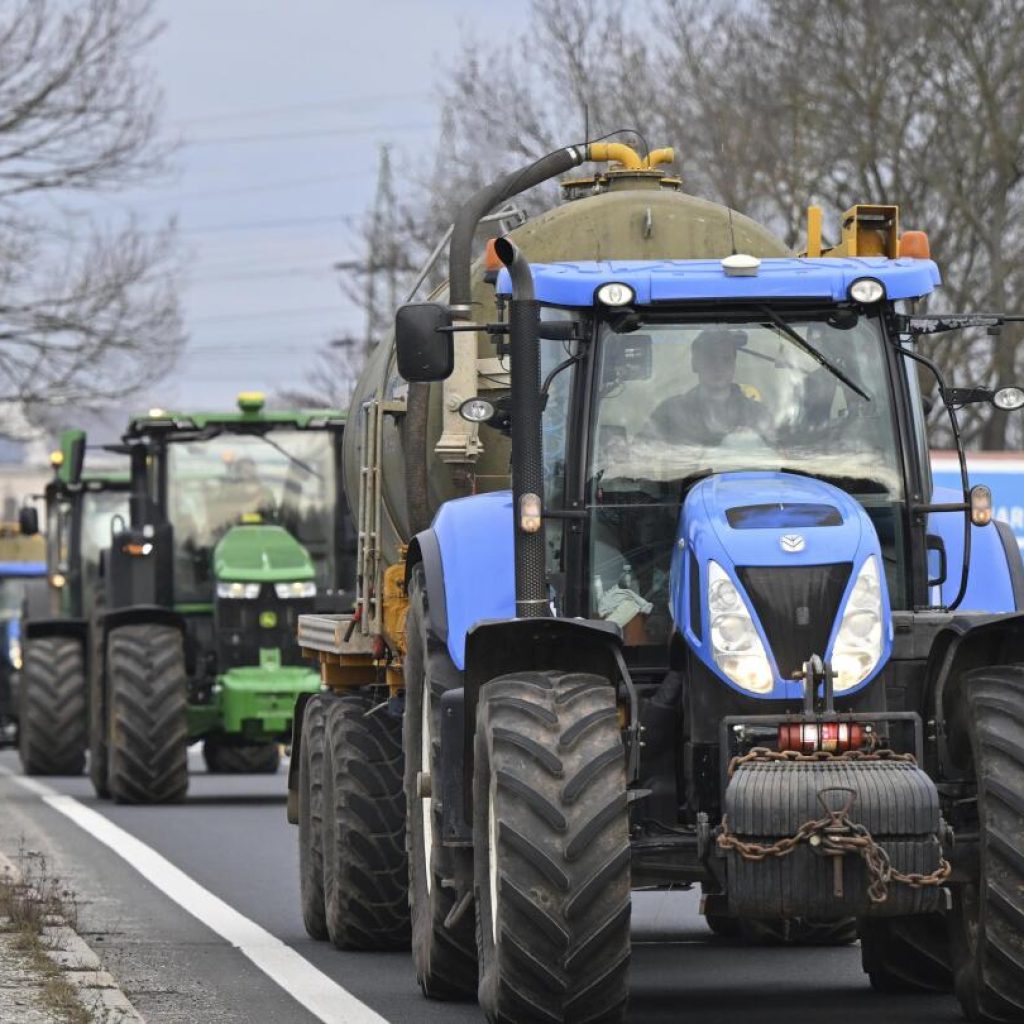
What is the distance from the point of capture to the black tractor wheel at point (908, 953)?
10867 millimetres

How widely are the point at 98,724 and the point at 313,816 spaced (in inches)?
444

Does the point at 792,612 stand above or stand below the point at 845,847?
above

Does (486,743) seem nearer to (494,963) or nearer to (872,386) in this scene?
(494,963)

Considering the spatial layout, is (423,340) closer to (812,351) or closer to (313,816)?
(812,351)

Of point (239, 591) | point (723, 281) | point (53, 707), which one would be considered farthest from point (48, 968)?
point (53, 707)

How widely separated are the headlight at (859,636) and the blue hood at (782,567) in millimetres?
21

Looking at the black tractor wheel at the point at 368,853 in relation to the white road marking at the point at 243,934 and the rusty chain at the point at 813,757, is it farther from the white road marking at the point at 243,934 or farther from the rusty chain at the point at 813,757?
the rusty chain at the point at 813,757

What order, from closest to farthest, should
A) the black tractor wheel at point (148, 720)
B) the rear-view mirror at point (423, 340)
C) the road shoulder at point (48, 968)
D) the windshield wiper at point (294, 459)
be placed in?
the rear-view mirror at point (423, 340), the road shoulder at point (48, 968), the black tractor wheel at point (148, 720), the windshield wiper at point (294, 459)

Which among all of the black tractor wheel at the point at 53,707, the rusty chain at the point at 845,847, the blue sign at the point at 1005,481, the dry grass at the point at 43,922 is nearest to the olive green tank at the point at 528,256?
the dry grass at the point at 43,922

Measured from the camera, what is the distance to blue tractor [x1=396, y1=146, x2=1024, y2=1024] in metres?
9.04

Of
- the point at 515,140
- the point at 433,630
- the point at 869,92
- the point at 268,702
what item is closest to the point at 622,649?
the point at 433,630

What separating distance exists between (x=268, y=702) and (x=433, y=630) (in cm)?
1375

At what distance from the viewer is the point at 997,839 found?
358 inches

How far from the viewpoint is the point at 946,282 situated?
37406 millimetres
